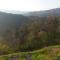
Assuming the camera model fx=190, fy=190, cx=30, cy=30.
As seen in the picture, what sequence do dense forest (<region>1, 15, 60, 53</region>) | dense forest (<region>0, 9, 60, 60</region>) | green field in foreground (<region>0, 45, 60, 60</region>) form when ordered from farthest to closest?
dense forest (<region>1, 15, 60, 53</region>), dense forest (<region>0, 9, 60, 60</region>), green field in foreground (<region>0, 45, 60, 60</region>)

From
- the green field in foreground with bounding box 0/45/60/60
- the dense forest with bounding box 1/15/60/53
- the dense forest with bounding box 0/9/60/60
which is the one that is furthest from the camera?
the dense forest with bounding box 1/15/60/53

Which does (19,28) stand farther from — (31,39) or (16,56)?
(16,56)

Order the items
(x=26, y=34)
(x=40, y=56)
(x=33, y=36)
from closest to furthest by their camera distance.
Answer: (x=40, y=56) → (x=33, y=36) → (x=26, y=34)

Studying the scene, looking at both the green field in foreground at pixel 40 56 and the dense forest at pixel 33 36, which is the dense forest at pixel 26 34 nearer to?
the dense forest at pixel 33 36

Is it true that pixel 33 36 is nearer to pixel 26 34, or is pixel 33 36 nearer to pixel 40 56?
pixel 26 34

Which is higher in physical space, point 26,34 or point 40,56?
point 26,34

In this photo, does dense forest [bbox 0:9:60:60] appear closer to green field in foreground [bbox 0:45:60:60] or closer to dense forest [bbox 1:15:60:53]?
dense forest [bbox 1:15:60:53]

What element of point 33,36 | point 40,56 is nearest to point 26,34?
point 33,36

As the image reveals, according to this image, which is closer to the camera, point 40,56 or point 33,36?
point 40,56

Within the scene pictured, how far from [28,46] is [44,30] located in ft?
21.0

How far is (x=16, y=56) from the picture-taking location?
29.4 metres

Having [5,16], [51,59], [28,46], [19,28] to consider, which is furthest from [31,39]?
[51,59]

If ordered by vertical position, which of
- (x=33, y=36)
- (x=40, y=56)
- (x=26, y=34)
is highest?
(x=26, y=34)

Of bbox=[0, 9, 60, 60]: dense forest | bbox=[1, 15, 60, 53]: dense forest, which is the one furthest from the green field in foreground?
bbox=[1, 15, 60, 53]: dense forest
